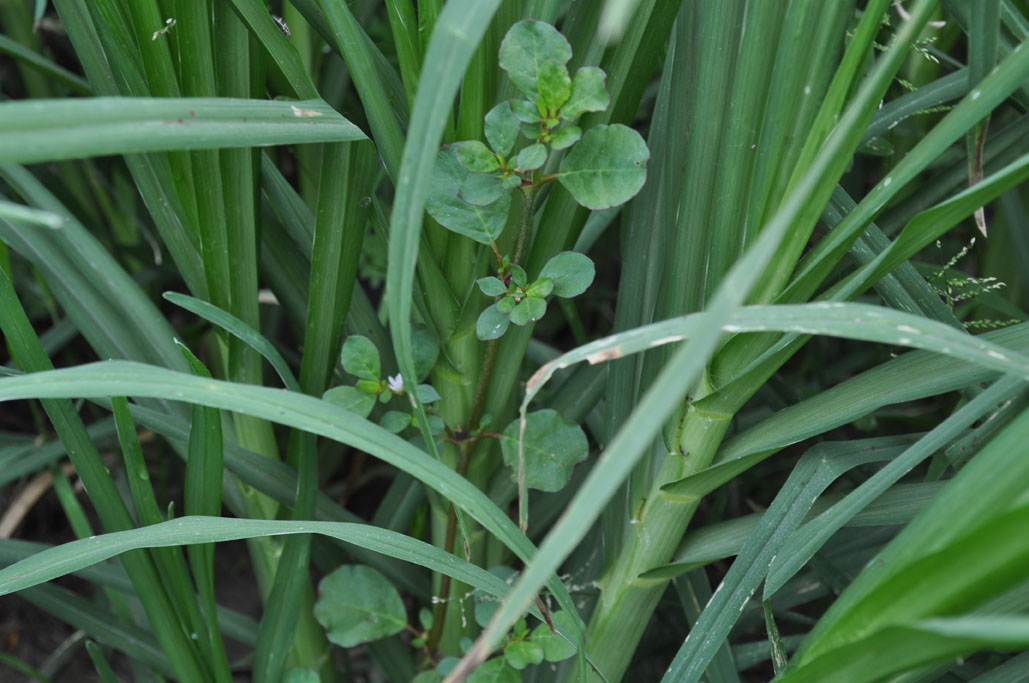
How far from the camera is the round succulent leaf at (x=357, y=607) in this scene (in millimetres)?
643

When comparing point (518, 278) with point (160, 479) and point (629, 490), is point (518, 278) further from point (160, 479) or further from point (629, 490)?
point (160, 479)

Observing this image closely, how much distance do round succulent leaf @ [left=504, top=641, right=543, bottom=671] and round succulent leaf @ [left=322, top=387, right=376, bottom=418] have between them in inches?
7.7

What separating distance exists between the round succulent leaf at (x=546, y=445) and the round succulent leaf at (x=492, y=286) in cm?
11

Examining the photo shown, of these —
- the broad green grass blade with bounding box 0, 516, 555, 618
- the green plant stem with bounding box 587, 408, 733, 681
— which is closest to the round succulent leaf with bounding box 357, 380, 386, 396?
the broad green grass blade with bounding box 0, 516, 555, 618

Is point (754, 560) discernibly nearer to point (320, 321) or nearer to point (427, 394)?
point (427, 394)

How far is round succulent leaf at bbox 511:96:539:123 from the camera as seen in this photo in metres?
0.45

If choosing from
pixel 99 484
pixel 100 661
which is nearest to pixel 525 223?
pixel 99 484

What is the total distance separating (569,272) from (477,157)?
9cm

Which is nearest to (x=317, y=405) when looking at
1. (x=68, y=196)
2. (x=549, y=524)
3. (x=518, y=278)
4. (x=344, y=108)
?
(x=518, y=278)

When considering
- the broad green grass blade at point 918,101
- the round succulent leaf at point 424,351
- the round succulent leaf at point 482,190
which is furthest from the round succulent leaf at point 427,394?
the broad green grass blade at point 918,101

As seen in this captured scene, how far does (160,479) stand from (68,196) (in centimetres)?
37

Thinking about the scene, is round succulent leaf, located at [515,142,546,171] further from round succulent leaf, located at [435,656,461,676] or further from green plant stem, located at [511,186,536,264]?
round succulent leaf, located at [435,656,461,676]

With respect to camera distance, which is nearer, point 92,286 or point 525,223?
point 525,223

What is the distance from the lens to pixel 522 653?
553 millimetres
